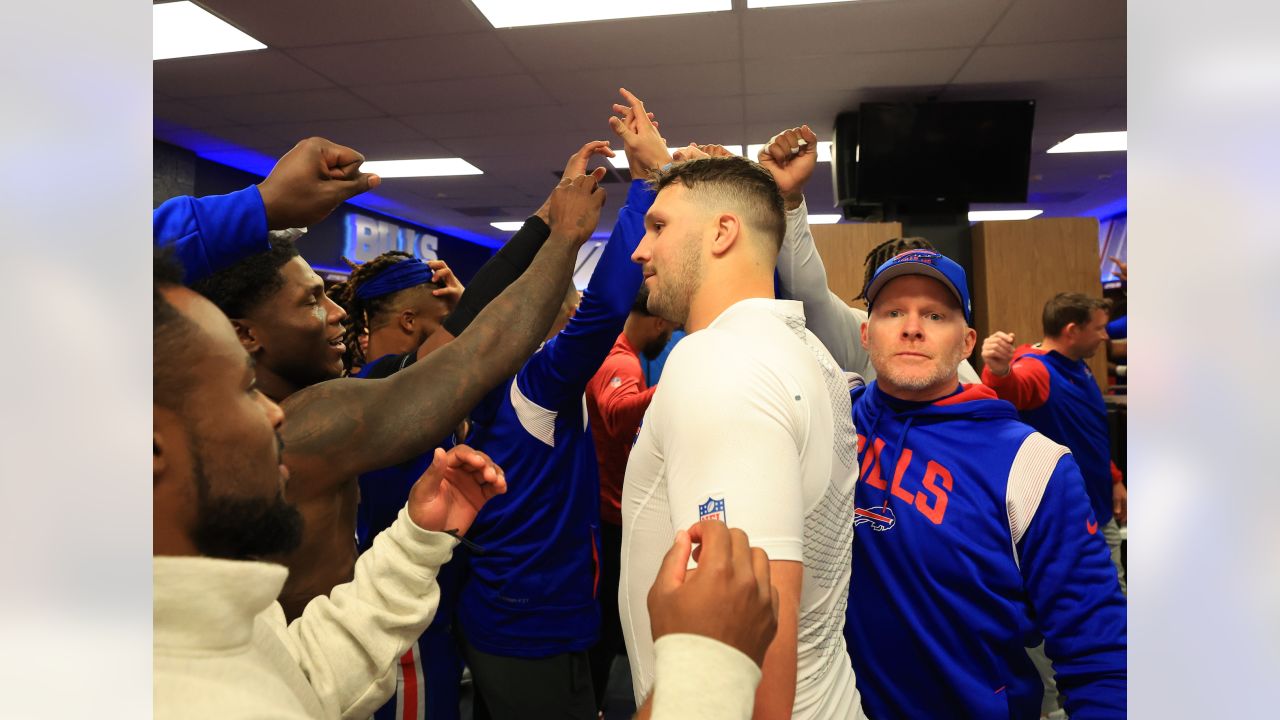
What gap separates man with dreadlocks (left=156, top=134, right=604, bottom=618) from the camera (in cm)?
53

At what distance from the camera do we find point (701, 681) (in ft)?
1.49

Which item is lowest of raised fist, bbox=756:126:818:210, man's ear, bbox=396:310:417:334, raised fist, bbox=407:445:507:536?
raised fist, bbox=407:445:507:536

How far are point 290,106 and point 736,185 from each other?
170 inches

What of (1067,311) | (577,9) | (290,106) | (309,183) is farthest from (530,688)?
(290,106)

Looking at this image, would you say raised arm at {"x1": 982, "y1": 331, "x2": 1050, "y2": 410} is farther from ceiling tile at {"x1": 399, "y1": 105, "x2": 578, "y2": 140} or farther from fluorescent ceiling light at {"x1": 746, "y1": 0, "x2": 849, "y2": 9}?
ceiling tile at {"x1": 399, "y1": 105, "x2": 578, "y2": 140}

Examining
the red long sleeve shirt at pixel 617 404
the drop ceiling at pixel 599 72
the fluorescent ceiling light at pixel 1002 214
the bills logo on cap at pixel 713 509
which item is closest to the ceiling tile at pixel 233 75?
the drop ceiling at pixel 599 72

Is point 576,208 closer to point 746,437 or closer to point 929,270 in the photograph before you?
point 746,437

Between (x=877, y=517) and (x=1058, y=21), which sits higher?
(x=1058, y=21)

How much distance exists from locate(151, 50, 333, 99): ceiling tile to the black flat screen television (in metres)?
3.33

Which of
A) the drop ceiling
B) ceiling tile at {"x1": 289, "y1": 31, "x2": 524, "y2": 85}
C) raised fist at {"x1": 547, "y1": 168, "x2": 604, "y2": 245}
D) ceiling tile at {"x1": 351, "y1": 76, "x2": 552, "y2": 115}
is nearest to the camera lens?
raised fist at {"x1": 547, "y1": 168, "x2": 604, "y2": 245}

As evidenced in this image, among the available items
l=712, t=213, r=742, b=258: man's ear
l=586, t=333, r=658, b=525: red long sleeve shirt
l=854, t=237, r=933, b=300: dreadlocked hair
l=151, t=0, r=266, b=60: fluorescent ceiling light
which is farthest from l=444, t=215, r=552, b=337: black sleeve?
l=151, t=0, r=266, b=60: fluorescent ceiling light

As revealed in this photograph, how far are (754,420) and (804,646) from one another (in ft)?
1.14
